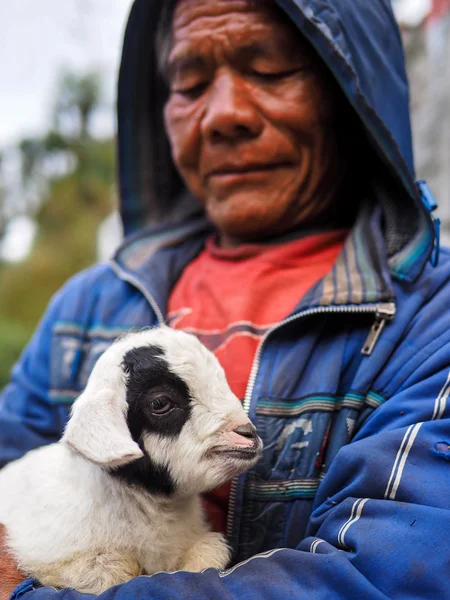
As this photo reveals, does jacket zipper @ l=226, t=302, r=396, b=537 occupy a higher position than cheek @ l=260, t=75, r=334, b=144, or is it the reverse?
cheek @ l=260, t=75, r=334, b=144

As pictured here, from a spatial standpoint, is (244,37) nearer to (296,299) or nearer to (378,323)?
(296,299)

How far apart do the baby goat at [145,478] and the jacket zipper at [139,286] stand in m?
0.42

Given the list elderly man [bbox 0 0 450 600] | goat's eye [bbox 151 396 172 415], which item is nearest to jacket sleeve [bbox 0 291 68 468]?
elderly man [bbox 0 0 450 600]

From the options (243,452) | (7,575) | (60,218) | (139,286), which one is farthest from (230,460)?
(60,218)

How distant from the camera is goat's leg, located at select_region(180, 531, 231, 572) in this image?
1.84m

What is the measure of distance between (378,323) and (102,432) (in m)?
0.92

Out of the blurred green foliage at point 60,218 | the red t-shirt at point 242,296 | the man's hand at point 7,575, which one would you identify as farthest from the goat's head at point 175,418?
the blurred green foliage at point 60,218

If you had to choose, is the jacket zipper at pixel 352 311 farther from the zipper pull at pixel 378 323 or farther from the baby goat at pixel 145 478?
the baby goat at pixel 145 478

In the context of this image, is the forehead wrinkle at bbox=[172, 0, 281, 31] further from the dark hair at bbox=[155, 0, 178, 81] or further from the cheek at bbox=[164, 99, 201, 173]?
the cheek at bbox=[164, 99, 201, 173]

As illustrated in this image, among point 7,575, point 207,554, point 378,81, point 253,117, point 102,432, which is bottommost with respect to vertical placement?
point 7,575

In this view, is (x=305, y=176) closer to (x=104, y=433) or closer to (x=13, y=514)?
(x=104, y=433)

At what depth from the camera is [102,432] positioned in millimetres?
1679

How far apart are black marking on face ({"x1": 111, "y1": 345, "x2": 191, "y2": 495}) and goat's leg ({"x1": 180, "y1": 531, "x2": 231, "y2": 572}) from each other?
197 mm

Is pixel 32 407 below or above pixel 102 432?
below
